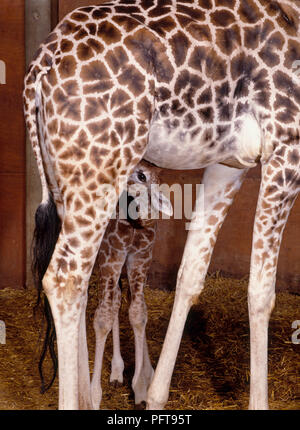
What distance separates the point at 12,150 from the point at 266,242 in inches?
124

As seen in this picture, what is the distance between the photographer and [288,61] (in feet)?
8.20

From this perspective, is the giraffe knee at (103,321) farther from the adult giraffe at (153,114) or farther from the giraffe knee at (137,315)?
the adult giraffe at (153,114)


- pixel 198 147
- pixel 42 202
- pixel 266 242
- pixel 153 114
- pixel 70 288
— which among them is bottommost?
pixel 70 288

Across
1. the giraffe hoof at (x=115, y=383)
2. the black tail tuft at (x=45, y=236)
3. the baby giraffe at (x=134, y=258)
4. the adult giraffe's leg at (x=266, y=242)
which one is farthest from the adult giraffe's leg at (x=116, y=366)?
the adult giraffe's leg at (x=266, y=242)

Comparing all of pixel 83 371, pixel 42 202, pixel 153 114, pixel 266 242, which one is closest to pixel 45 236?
pixel 42 202

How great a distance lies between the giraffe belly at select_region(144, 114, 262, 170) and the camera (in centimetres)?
238

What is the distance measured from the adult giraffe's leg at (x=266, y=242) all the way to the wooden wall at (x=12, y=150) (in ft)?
10.0

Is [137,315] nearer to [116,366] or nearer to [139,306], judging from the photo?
[139,306]

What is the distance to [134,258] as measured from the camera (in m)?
3.45

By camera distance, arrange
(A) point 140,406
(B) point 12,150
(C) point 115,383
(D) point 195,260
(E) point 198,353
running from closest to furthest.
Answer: (D) point 195,260 → (A) point 140,406 → (C) point 115,383 → (E) point 198,353 → (B) point 12,150

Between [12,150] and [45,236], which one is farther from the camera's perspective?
[12,150]

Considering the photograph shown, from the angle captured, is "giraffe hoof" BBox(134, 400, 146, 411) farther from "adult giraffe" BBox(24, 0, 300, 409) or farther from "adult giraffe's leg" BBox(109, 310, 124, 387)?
"adult giraffe" BBox(24, 0, 300, 409)

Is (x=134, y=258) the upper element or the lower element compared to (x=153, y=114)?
lower

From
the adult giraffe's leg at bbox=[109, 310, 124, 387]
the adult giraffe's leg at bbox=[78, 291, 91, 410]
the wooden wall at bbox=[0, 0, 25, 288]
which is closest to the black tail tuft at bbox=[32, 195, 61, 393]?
the adult giraffe's leg at bbox=[78, 291, 91, 410]
